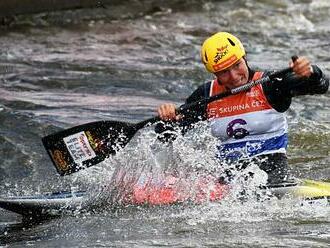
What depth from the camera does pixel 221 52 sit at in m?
7.04

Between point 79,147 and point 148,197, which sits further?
point 79,147

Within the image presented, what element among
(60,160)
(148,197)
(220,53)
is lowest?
(148,197)

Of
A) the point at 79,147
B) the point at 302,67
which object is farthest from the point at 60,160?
the point at 302,67

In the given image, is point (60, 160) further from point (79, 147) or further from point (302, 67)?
point (302, 67)

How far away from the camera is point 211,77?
503 inches

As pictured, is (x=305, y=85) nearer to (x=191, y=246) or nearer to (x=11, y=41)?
(x=191, y=246)

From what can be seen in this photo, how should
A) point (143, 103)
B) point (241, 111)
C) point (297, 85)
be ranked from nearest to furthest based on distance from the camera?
point (297, 85) < point (241, 111) < point (143, 103)

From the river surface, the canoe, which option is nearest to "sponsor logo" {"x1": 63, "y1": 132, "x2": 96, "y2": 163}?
the river surface

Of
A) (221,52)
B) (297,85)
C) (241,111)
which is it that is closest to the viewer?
(297,85)

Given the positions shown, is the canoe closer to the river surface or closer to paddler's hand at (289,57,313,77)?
the river surface

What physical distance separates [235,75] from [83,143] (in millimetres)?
1585

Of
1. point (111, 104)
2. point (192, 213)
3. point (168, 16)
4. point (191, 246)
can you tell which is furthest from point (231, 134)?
point (168, 16)

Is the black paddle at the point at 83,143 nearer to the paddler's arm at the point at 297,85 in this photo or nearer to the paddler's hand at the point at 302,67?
the paddler's arm at the point at 297,85

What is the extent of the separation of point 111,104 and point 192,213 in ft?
15.0
